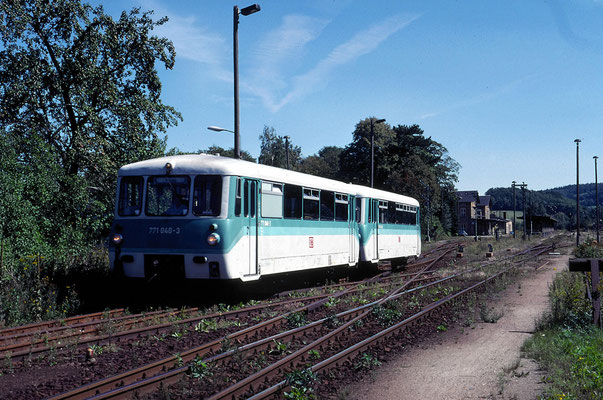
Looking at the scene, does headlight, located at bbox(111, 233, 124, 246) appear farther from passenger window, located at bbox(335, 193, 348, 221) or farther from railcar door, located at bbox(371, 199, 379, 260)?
railcar door, located at bbox(371, 199, 379, 260)

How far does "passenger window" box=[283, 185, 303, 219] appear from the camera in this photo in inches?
528

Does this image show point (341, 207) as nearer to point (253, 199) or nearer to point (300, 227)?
point (300, 227)

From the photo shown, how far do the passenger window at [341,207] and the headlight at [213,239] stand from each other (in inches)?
237

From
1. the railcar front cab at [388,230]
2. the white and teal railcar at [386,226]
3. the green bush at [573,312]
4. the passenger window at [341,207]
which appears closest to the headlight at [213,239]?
the passenger window at [341,207]

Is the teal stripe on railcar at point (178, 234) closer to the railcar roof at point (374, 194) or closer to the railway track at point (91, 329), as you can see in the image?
the railway track at point (91, 329)

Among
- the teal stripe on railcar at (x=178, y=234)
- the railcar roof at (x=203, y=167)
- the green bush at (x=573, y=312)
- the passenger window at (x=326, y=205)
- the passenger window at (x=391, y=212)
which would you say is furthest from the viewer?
the passenger window at (x=391, y=212)

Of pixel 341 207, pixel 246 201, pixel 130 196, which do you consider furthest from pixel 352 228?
pixel 130 196

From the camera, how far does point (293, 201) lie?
45.0 feet

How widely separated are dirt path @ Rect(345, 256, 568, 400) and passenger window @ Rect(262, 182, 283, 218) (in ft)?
15.1

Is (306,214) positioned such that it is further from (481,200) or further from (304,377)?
(481,200)

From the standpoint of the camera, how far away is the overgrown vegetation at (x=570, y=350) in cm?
630

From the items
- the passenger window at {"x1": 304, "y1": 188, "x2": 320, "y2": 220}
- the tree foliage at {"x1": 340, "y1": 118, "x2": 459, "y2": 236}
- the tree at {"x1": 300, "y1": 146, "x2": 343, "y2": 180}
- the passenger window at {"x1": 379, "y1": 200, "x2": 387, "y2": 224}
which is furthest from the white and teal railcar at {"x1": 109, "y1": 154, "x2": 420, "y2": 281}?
the tree at {"x1": 300, "y1": 146, "x2": 343, "y2": 180}

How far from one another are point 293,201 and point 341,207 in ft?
10.6

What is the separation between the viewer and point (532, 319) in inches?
468
